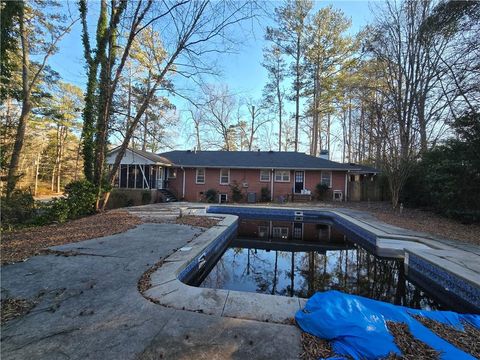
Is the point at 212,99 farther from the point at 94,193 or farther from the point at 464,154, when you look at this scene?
the point at 464,154

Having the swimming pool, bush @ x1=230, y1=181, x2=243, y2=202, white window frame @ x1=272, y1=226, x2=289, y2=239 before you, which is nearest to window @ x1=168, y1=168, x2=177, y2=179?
bush @ x1=230, y1=181, x2=243, y2=202

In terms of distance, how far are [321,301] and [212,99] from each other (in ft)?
31.8

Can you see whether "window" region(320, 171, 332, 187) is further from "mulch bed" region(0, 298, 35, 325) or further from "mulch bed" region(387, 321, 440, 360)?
"mulch bed" region(0, 298, 35, 325)

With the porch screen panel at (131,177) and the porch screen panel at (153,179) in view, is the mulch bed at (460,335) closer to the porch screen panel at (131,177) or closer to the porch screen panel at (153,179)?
the porch screen panel at (153,179)

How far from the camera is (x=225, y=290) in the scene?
3.75 m

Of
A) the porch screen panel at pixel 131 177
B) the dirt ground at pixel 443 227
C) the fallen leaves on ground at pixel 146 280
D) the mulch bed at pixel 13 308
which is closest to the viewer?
the mulch bed at pixel 13 308

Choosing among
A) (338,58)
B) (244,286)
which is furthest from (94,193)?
(338,58)

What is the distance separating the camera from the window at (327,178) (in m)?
18.7

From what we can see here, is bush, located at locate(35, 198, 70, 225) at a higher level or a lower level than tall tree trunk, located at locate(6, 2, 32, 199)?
lower

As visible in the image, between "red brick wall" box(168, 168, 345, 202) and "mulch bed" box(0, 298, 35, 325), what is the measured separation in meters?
15.9

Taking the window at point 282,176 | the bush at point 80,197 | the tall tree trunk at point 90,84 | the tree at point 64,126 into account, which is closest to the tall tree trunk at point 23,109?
the tall tree trunk at point 90,84

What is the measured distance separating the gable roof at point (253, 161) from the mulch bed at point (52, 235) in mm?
10944

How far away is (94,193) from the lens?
34.7 ft

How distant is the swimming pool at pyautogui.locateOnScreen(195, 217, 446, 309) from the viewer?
16.5ft
